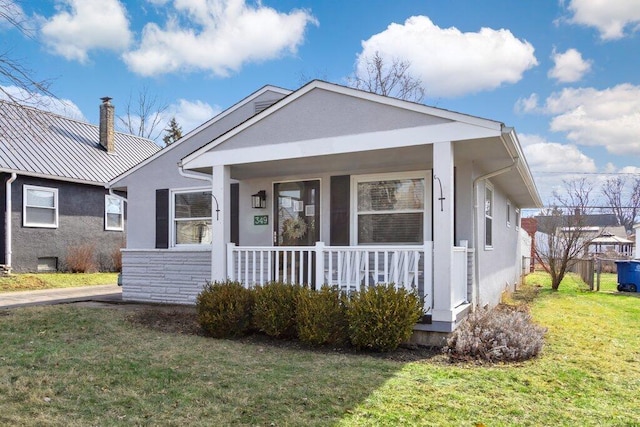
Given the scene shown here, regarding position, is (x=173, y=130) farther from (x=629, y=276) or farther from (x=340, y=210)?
(x=629, y=276)

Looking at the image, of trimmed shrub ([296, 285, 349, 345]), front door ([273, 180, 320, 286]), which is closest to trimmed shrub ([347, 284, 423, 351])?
trimmed shrub ([296, 285, 349, 345])

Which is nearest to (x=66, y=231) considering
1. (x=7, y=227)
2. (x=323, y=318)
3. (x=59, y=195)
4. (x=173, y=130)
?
(x=59, y=195)

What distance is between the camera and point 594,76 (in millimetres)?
16203

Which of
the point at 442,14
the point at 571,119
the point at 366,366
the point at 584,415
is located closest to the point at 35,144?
the point at 442,14

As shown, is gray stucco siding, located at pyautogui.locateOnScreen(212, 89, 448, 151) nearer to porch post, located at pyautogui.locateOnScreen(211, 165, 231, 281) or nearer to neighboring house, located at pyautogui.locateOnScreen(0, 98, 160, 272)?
porch post, located at pyautogui.locateOnScreen(211, 165, 231, 281)

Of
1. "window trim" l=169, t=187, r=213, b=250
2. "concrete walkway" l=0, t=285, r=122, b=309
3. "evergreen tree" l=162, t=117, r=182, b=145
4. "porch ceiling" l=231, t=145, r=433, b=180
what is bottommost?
"concrete walkway" l=0, t=285, r=122, b=309

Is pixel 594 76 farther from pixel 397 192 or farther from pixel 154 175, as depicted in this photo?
pixel 154 175

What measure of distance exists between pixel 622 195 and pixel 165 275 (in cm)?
4610

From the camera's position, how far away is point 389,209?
792 centimetres

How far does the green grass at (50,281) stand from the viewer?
12453 millimetres

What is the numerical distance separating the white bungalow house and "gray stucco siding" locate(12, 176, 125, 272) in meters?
5.24

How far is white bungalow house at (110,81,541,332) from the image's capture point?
5.99 meters

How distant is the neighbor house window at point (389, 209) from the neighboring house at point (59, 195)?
28.7 ft

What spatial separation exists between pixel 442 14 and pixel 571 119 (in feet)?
47.3
